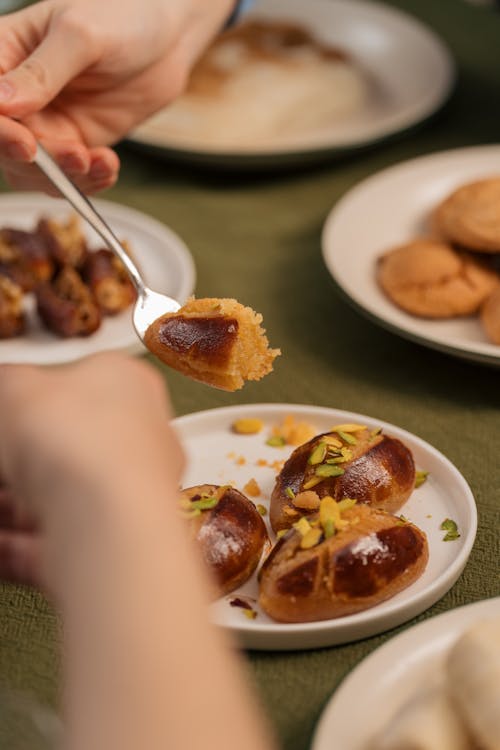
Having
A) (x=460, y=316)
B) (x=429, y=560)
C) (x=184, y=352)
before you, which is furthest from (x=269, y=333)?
(x=429, y=560)

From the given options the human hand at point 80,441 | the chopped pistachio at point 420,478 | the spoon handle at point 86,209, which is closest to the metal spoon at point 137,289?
the spoon handle at point 86,209

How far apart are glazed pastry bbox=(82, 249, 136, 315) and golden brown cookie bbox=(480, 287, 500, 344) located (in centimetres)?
50

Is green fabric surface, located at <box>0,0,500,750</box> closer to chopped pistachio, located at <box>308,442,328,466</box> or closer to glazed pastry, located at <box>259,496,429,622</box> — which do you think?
glazed pastry, located at <box>259,496,429,622</box>

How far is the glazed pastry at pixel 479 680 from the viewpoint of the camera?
0.60 m

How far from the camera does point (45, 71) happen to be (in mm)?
1233

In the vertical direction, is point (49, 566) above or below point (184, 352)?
above

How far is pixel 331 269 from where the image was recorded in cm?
131

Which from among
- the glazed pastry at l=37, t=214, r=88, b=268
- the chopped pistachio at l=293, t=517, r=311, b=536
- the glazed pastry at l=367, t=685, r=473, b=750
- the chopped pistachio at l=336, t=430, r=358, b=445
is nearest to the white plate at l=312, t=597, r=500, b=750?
the glazed pastry at l=367, t=685, r=473, b=750

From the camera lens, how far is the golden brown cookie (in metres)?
1.21

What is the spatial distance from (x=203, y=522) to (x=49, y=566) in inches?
11.7

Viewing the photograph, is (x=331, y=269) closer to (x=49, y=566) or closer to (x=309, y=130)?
(x=309, y=130)

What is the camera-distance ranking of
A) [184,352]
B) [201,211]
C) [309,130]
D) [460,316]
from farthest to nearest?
[309,130]
[201,211]
[460,316]
[184,352]

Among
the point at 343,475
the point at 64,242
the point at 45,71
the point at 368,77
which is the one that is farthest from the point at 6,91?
the point at 368,77

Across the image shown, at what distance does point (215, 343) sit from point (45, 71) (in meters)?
0.51
